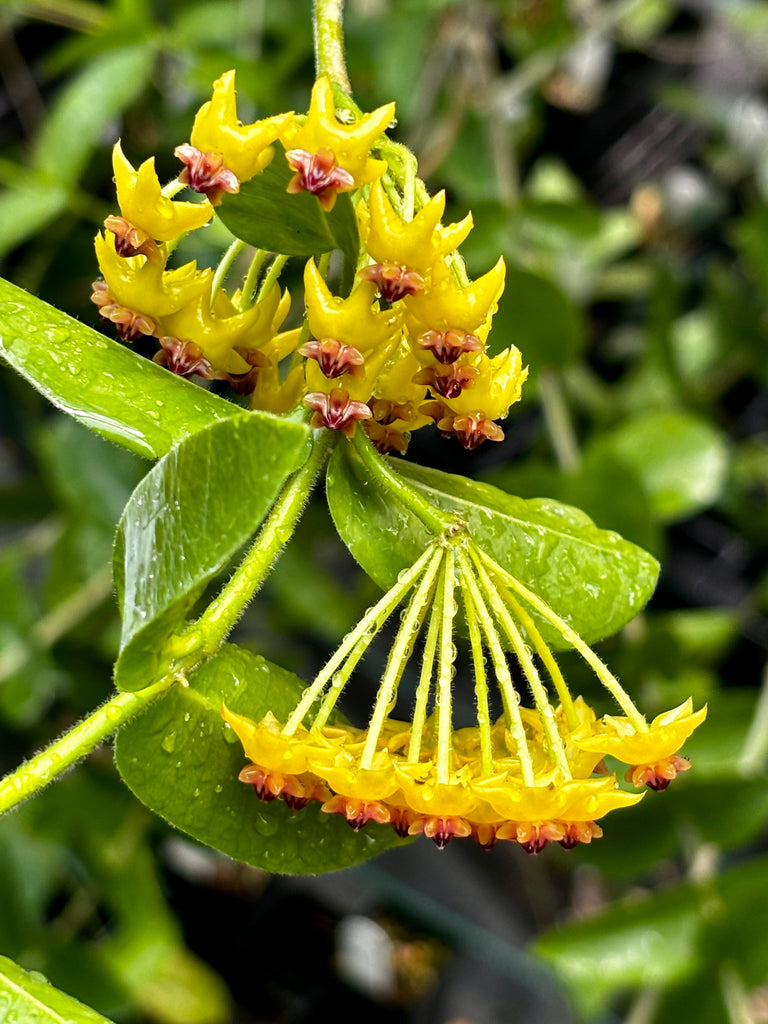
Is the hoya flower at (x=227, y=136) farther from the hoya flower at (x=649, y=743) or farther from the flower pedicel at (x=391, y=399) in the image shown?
the hoya flower at (x=649, y=743)

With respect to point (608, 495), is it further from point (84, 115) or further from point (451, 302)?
point (84, 115)

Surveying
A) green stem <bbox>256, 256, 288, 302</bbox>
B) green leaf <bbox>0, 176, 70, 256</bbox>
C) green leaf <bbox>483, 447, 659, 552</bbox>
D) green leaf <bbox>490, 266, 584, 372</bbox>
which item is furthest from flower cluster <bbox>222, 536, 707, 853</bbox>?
green leaf <bbox>0, 176, 70, 256</bbox>

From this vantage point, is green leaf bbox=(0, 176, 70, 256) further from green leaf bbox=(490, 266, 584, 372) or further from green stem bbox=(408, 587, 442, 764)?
green stem bbox=(408, 587, 442, 764)

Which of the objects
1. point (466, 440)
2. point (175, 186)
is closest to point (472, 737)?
point (466, 440)

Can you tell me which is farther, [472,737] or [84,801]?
[84,801]

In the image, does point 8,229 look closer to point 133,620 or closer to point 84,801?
point 84,801
